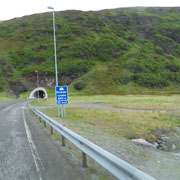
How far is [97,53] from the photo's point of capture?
10606cm

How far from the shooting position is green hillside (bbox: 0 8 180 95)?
79625 mm

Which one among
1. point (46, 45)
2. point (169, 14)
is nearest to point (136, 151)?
point (46, 45)

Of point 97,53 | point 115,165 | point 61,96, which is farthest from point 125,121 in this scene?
point 97,53

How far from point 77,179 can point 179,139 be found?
22.2 feet

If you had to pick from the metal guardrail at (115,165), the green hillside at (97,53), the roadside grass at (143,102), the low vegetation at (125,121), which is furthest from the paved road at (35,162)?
the green hillside at (97,53)

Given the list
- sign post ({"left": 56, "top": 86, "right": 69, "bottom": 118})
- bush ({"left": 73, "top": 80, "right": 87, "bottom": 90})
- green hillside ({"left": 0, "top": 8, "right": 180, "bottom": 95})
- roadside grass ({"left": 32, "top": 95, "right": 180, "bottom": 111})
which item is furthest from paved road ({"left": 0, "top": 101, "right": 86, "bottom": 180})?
bush ({"left": 73, "top": 80, "right": 87, "bottom": 90})

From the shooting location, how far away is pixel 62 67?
87.7 m

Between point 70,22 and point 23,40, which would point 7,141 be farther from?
point 70,22

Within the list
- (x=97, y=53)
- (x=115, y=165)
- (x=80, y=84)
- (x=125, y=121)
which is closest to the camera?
(x=115, y=165)

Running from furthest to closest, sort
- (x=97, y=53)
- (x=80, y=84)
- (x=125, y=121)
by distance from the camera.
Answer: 1. (x=97, y=53)
2. (x=80, y=84)
3. (x=125, y=121)

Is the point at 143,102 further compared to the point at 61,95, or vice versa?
the point at 143,102

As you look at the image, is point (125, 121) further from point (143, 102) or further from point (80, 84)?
point (80, 84)

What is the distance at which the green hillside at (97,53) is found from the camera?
7962cm

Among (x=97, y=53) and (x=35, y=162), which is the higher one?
(x=97, y=53)
